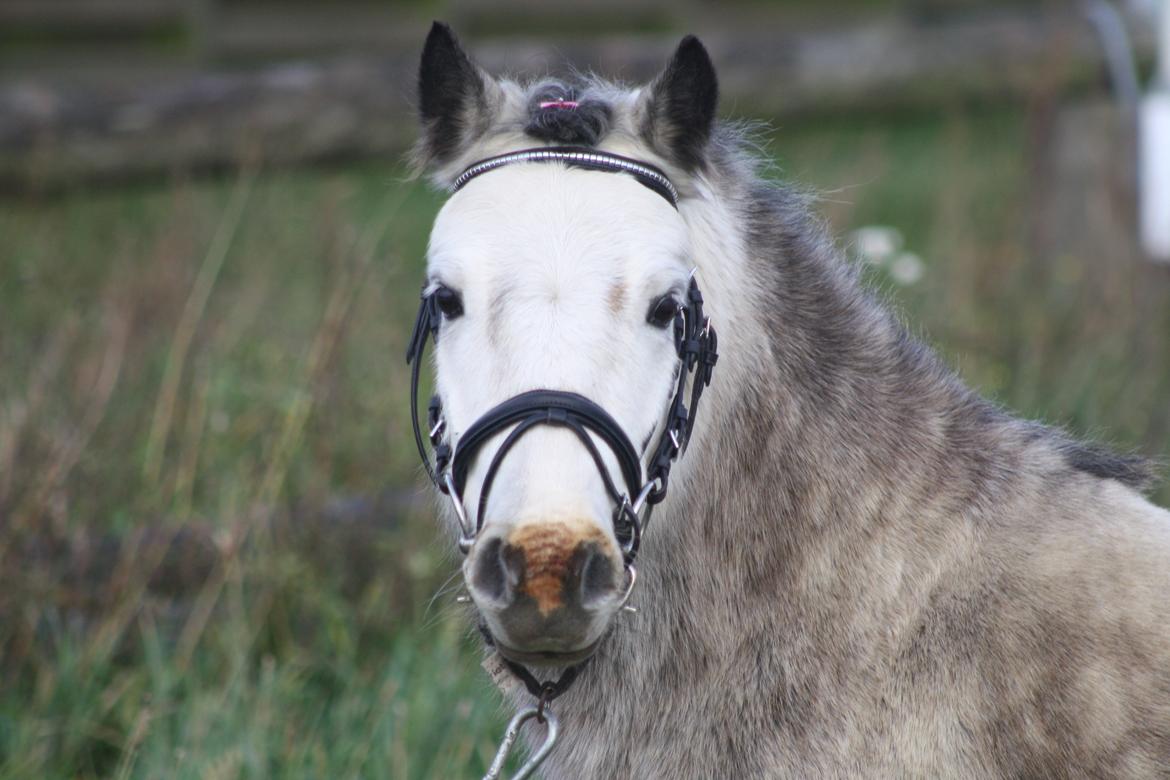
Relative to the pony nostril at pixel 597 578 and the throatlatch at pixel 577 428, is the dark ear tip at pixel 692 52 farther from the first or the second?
the pony nostril at pixel 597 578

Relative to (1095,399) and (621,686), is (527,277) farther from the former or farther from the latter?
(1095,399)

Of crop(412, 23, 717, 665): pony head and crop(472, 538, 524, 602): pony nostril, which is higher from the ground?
crop(412, 23, 717, 665): pony head

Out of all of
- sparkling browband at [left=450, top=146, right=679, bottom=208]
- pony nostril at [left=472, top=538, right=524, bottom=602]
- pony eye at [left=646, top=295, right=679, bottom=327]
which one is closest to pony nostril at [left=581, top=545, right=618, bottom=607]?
pony nostril at [left=472, top=538, right=524, bottom=602]

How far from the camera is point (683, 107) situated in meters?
2.38

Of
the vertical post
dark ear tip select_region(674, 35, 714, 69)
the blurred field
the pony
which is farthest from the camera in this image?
the vertical post

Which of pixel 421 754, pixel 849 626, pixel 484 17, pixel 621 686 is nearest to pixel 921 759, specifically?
pixel 849 626

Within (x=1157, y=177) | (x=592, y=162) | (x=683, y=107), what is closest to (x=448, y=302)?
(x=592, y=162)

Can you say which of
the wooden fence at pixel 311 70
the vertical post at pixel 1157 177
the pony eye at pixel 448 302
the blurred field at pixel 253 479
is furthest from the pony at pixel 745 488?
the vertical post at pixel 1157 177

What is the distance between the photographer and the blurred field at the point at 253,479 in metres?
3.60

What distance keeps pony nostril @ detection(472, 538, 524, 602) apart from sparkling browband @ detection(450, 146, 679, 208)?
0.77 meters

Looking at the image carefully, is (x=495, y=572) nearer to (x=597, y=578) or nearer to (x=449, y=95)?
(x=597, y=578)

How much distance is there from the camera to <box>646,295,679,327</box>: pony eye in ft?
7.22

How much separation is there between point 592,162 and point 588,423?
0.56 metres

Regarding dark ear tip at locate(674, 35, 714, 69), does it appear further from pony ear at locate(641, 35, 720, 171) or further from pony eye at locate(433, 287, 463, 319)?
pony eye at locate(433, 287, 463, 319)
